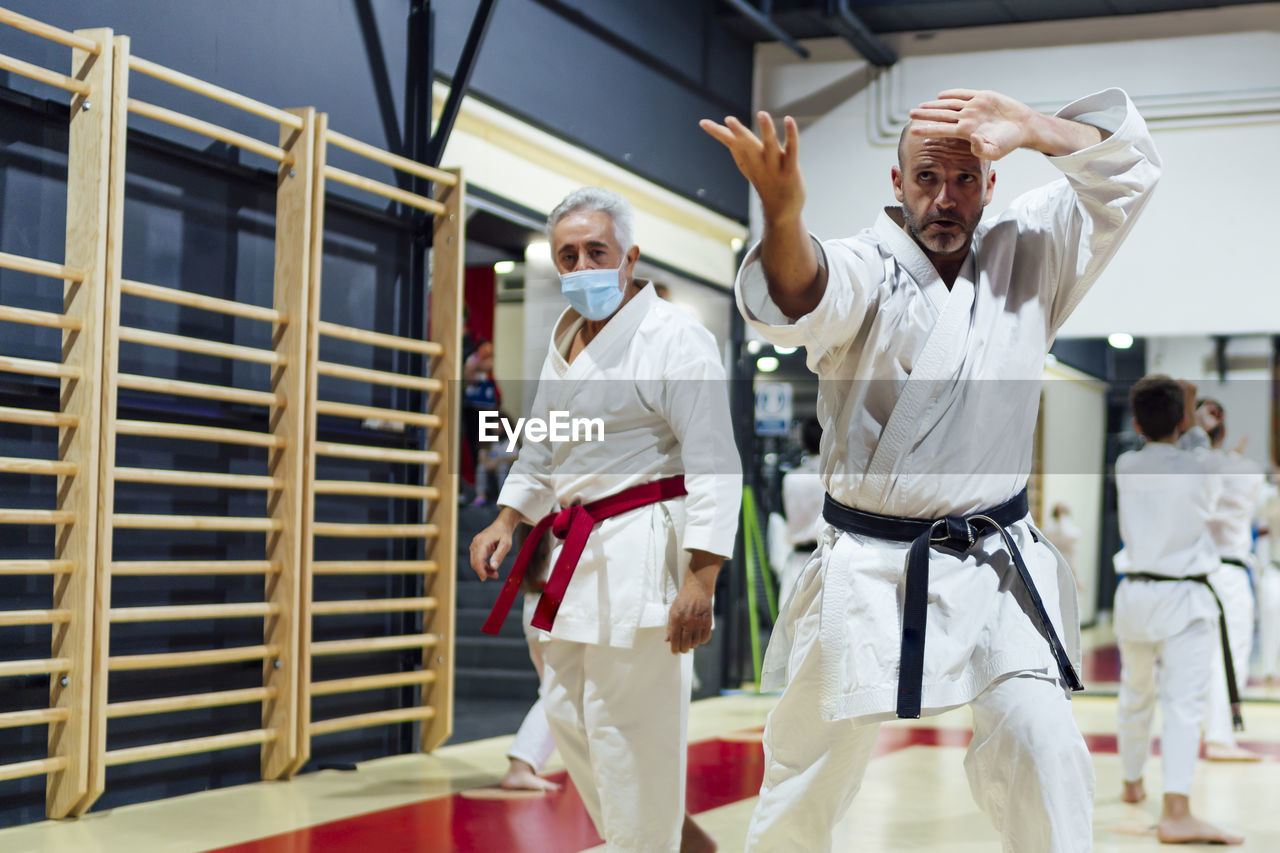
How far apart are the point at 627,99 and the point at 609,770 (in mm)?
4511

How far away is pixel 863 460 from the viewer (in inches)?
73.5

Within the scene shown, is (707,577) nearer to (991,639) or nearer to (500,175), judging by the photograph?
(991,639)

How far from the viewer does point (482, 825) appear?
3.48 meters

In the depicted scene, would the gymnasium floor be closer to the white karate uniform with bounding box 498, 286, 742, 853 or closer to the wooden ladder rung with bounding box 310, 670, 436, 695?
the wooden ladder rung with bounding box 310, 670, 436, 695

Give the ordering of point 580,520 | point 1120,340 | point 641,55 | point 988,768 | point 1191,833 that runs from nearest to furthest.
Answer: point 988,768, point 580,520, point 1191,833, point 641,55, point 1120,340

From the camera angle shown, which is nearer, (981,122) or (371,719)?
(981,122)

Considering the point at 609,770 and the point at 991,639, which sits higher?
the point at 991,639

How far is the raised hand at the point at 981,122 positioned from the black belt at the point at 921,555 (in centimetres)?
50

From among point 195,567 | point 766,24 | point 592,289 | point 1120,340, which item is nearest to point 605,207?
point 592,289

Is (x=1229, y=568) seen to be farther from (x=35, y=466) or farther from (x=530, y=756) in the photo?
(x=35, y=466)

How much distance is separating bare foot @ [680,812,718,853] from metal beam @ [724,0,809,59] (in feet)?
15.0

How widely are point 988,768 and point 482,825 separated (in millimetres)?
2003

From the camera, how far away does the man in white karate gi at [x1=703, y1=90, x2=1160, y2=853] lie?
173 centimetres

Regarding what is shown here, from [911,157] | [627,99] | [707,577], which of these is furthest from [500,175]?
[911,157]
